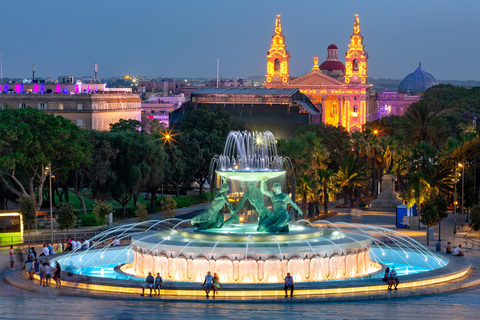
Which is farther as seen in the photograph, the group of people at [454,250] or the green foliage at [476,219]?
the green foliage at [476,219]

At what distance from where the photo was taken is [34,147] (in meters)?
60.2

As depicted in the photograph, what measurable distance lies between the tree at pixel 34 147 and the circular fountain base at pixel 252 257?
73.3ft

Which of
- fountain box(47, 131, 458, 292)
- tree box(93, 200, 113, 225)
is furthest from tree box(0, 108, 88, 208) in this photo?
fountain box(47, 131, 458, 292)

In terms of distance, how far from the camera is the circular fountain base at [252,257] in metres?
36.6

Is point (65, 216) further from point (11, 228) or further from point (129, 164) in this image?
point (129, 164)

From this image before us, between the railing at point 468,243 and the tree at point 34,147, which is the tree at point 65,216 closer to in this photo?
the tree at point 34,147

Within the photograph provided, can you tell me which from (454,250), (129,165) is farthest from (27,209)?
(454,250)

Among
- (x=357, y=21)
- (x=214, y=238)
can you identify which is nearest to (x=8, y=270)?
(x=214, y=238)

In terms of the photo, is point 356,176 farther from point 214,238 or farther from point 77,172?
point 214,238

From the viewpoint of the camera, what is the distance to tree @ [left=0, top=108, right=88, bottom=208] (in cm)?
5950

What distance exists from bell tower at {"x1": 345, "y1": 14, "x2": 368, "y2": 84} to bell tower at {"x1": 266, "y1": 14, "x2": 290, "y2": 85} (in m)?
12.4

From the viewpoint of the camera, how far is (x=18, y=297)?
34.6 metres

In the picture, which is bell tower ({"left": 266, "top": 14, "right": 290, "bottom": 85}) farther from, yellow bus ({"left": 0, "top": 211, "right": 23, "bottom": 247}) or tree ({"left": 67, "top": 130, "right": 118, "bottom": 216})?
yellow bus ({"left": 0, "top": 211, "right": 23, "bottom": 247})

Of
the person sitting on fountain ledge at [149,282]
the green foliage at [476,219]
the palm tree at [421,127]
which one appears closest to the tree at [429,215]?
the green foliage at [476,219]
